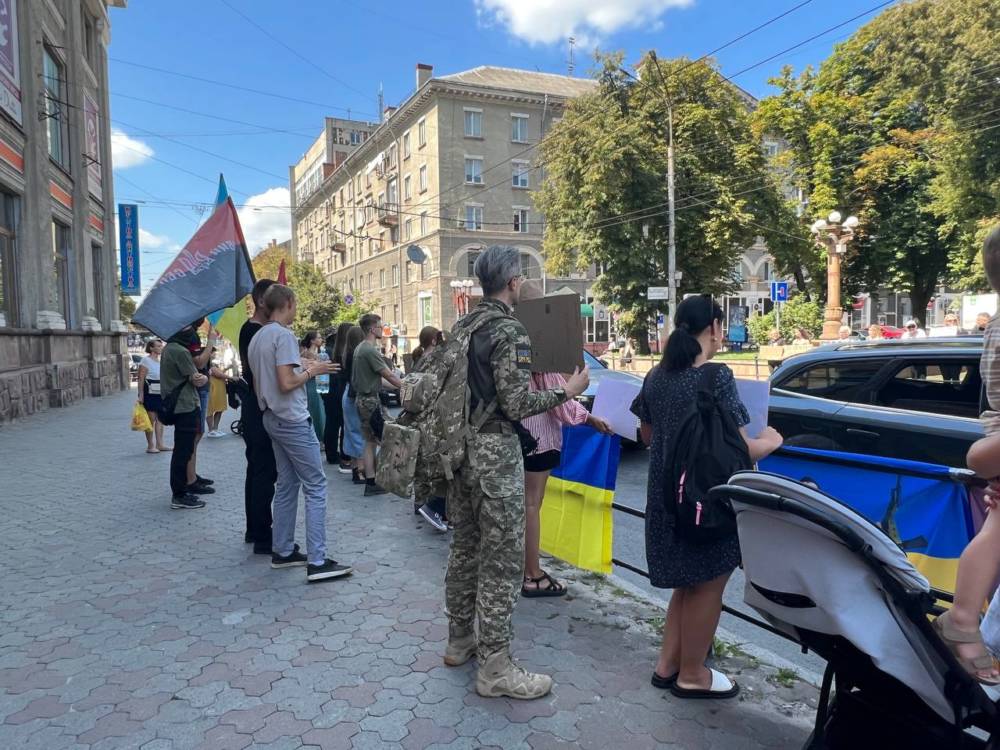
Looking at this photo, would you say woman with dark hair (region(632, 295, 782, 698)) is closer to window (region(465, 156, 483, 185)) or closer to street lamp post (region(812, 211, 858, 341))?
Answer: street lamp post (region(812, 211, 858, 341))

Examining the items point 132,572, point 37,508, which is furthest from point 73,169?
point 132,572

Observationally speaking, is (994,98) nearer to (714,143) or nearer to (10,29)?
(714,143)

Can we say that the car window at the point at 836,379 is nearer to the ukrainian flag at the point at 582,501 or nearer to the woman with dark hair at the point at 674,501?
the ukrainian flag at the point at 582,501

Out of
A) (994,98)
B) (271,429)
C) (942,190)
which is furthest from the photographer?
(942,190)

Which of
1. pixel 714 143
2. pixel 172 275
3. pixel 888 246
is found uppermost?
pixel 714 143

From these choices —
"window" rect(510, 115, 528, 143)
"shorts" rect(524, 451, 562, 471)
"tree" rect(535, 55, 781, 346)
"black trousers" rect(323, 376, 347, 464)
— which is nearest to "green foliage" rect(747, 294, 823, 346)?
"tree" rect(535, 55, 781, 346)

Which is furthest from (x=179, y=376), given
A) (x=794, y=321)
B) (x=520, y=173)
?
(x=520, y=173)

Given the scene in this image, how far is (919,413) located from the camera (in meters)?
4.52

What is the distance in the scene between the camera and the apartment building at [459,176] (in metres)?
43.2

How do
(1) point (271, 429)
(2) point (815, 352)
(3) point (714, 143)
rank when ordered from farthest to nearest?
(3) point (714, 143) → (2) point (815, 352) → (1) point (271, 429)

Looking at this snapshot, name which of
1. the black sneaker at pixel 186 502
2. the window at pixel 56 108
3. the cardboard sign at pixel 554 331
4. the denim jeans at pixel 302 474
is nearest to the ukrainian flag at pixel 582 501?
the cardboard sign at pixel 554 331

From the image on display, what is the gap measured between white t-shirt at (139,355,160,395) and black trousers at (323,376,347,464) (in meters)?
2.23

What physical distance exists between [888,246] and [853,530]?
3652 centimetres

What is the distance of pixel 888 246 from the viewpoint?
32.5m
